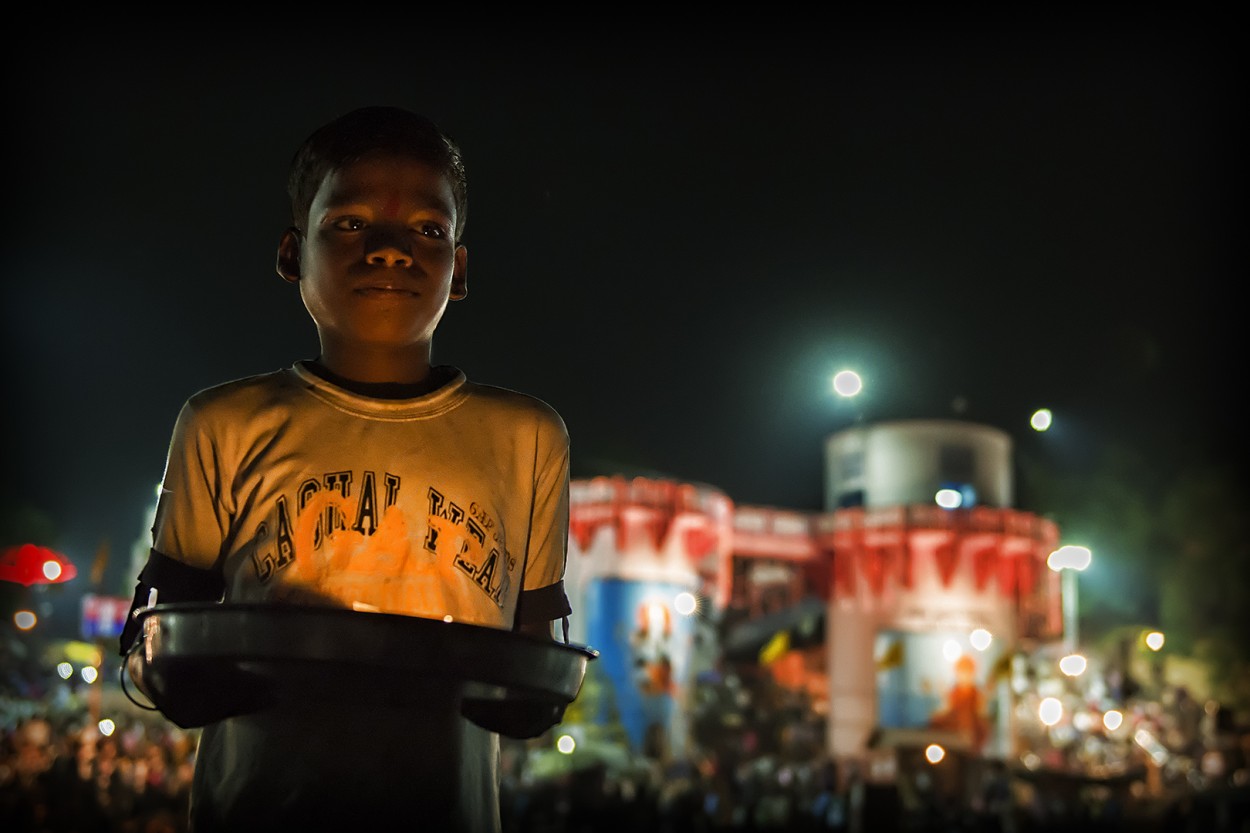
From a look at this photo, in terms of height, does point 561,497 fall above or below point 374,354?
below

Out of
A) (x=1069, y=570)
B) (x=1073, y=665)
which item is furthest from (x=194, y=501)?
(x=1069, y=570)

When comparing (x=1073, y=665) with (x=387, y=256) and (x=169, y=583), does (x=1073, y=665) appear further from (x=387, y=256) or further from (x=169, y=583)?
(x=169, y=583)

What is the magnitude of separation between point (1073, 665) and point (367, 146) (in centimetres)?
4811

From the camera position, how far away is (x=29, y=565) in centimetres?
4547

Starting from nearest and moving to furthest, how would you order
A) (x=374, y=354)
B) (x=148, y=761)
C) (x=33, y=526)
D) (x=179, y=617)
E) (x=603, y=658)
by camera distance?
(x=179, y=617) → (x=374, y=354) → (x=148, y=761) → (x=603, y=658) → (x=33, y=526)

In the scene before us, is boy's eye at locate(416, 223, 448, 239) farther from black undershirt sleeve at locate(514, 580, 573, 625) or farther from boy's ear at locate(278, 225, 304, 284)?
black undershirt sleeve at locate(514, 580, 573, 625)

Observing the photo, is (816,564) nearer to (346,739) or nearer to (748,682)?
(748,682)

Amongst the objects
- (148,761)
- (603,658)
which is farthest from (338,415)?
(603,658)

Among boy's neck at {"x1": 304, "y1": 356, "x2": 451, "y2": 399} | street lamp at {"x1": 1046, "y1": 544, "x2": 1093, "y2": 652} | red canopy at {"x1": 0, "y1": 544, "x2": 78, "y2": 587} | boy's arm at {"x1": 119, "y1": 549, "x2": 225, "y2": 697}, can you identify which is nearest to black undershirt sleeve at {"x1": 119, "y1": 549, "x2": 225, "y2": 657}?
boy's arm at {"x1": 119, "y1": 549, "x2": 225, "y2": 697}

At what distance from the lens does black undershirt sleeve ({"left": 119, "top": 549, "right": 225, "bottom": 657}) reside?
3.29m

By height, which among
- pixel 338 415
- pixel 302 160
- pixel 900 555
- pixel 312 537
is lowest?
pixel 312 537

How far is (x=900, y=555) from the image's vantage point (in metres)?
48.9

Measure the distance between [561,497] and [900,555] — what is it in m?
46.3

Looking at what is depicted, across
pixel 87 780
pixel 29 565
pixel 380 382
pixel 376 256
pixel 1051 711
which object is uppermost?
pixel 29 565
